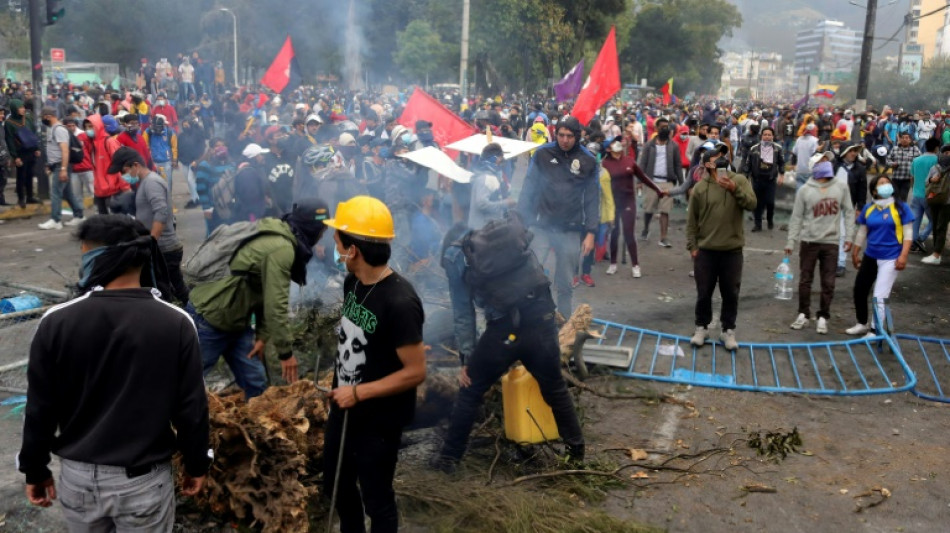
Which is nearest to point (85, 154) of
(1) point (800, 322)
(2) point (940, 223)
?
(1) point (800, 322)

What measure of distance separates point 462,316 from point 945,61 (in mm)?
74362

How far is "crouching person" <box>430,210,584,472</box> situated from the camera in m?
4.64

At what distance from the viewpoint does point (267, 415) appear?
443 centimetres

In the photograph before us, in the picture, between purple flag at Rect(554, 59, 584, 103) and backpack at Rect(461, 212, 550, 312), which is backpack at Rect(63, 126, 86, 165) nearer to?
backpack at Rect(461, 212, 550, 312)

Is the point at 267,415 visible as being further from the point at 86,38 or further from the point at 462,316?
the point at 86,38

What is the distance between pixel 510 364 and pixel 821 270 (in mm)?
4629

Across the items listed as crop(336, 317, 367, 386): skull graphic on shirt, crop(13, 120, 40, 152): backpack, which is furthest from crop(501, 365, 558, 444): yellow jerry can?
crop(13, 120, 40, 152): backpack

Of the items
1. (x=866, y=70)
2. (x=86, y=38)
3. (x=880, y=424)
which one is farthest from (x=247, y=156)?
(x=86, y=38)

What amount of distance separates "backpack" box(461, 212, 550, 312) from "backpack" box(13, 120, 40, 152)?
36.7ft

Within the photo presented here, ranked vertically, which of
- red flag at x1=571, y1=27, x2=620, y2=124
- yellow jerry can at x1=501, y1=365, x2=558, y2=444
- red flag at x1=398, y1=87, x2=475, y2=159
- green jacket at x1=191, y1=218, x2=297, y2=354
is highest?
red flag at x1=571, y1=27, x2=620, y2=124

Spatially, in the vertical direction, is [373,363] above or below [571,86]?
below

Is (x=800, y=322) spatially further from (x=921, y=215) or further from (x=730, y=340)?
(x=921, y=215)

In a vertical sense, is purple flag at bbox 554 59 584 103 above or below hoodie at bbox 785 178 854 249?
above

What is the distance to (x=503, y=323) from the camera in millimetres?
4734
